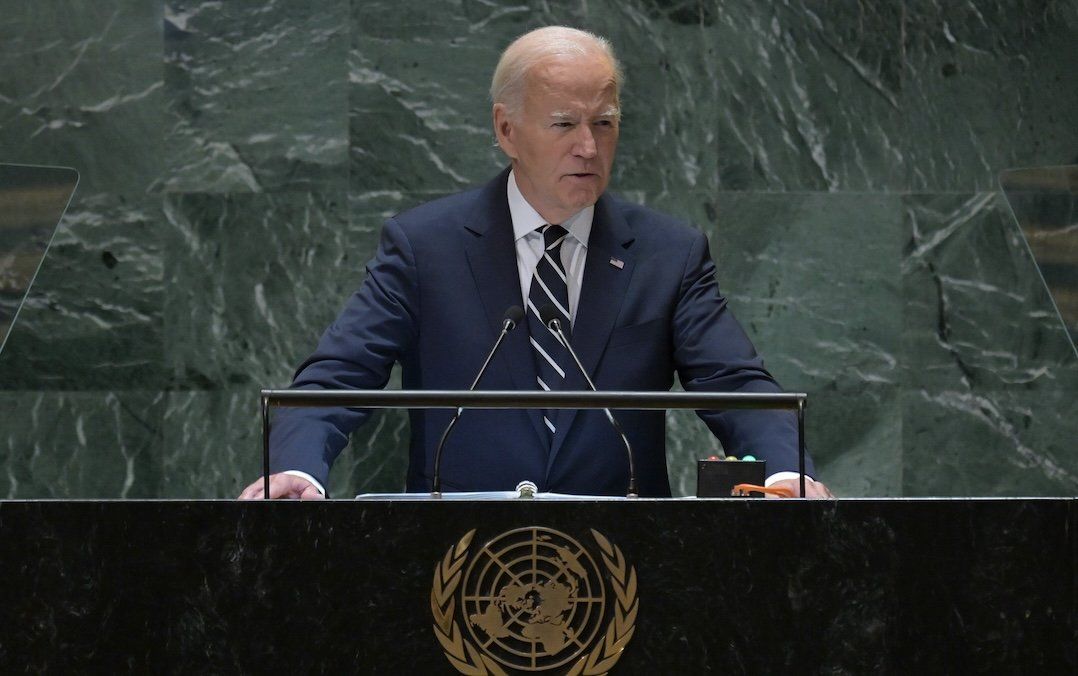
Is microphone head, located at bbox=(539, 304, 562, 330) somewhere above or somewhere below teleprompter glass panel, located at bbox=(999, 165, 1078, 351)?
below

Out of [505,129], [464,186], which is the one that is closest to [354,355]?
[505,129]

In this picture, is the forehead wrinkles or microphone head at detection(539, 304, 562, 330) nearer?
microphone head at detection(539, 304, 562, 330)

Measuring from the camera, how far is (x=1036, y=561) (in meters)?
2.15

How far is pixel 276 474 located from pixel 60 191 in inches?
32.8

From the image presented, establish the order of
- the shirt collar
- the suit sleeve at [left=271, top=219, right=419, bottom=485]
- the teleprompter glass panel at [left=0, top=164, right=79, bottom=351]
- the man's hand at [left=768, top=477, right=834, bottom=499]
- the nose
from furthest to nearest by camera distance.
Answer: the shirt collar < the nose < the teleprompter glass panel at [left=0, top=164, right=79, bottom=351] < the suit sleeve at [left=271, top=219, right=419, bottom=485] < the man's hand at [left=768, top=477, right=834, bottom=499]

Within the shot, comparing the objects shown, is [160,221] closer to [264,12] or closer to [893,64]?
[264,12]

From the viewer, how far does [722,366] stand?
130 inches

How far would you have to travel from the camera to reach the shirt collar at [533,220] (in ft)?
11.5

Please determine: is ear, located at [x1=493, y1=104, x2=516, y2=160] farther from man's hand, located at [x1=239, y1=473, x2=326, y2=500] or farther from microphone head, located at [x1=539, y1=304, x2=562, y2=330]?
man's hand, located at [x1=239, y1=473, x2=326, y2=500]

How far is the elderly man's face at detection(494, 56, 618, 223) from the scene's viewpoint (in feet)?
11.2

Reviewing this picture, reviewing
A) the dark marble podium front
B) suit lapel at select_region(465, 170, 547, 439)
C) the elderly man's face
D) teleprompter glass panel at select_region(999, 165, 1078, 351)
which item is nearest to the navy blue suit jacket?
suit lapel at select_region(465, 170, 547, 439)

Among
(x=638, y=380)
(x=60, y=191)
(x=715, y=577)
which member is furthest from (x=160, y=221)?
(x=715, y=577)

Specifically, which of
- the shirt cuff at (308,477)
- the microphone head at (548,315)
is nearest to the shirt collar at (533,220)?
the microphone head at (548,315)

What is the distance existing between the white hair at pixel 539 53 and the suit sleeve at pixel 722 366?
0.47 meters
